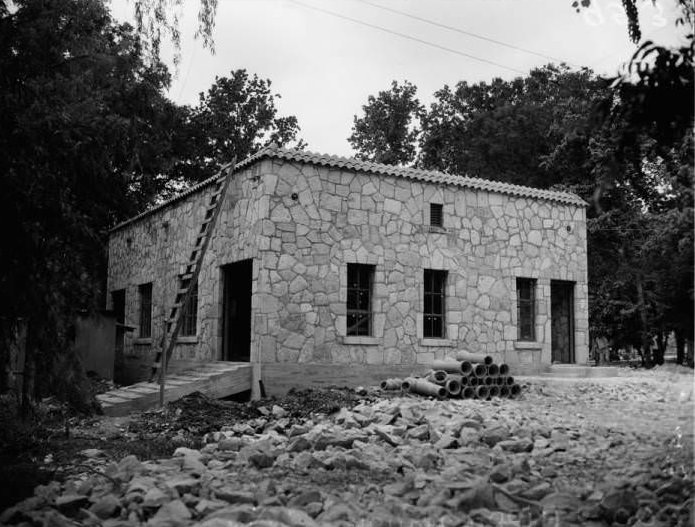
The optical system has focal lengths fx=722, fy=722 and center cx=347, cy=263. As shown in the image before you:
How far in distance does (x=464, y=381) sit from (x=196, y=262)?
4.90 metres

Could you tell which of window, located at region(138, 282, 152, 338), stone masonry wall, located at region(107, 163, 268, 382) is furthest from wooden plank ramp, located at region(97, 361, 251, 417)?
window, located at region(138, 282, 152, 338)

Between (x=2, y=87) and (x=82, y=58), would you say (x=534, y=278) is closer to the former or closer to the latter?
(x=82, y=58)

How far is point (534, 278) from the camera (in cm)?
1447

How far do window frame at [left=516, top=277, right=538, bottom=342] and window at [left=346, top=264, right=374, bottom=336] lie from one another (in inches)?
137

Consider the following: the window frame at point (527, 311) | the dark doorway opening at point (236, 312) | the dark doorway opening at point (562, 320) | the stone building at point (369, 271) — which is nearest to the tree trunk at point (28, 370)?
the stone building at point (369, 271)

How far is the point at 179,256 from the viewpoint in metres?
15.3

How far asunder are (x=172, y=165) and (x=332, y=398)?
50.8 feet

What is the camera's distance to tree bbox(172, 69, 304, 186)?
26.3 meters

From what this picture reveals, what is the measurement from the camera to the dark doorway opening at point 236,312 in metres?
13.3

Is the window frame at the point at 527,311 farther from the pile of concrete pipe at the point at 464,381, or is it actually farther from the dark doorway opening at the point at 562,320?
the pile of concrete pipe at the point at 464,381

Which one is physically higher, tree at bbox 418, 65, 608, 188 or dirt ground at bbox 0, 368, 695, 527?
tree at bbox 418, 65, 608, 188

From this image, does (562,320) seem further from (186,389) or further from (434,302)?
(186,389)

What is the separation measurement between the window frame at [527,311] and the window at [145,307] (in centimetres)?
856

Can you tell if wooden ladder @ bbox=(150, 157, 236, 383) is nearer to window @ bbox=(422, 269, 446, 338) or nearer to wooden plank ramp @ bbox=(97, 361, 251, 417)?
wooden plank ramp @ bbox=(97, 361, 251, 417)
